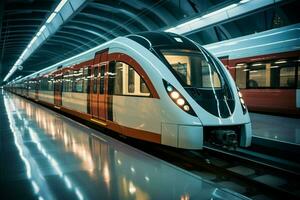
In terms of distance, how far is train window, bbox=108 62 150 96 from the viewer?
645 cm

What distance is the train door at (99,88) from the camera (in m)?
8.21

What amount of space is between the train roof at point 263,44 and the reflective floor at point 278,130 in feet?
8.44

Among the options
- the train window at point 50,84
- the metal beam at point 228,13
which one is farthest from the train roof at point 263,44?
the train window at point 50,84

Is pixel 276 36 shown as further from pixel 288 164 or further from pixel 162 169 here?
pixel 162 169

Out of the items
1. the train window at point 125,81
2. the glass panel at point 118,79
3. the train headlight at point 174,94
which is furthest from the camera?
the glass panel at point 118,79

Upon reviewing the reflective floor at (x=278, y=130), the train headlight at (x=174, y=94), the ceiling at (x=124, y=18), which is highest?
the ceiling at (x=124, y=18)

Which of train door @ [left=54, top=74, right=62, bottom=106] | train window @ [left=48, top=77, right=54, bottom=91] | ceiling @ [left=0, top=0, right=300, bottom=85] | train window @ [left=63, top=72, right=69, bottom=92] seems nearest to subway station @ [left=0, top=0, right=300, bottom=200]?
train window @ [left=63, top=72, right=69, bottom=92]

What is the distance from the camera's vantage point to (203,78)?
6.36m

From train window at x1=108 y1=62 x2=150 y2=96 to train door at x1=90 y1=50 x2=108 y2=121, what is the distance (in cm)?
49

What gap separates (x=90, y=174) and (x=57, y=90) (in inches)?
454

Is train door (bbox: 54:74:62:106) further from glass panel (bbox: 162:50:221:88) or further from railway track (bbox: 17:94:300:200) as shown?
glass panel (bbox: 162:50:221:88)

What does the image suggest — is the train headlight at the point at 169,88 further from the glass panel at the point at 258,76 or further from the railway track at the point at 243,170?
the glass panel at the point at 258,76

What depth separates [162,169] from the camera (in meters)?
4.76

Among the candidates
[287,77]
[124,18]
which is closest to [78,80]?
[287,77]
